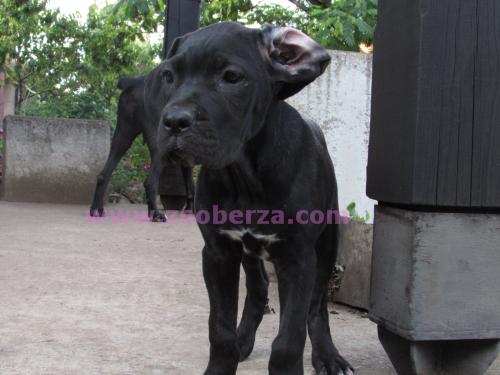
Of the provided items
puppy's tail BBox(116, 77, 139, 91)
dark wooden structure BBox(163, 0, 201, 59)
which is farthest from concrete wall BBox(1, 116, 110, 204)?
dark wooden structure BBox(163, 0, 201, 59)

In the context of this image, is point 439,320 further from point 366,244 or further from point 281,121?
point 366,244

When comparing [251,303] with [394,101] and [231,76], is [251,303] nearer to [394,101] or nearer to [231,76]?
[394,101]

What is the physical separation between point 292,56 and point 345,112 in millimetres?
2684

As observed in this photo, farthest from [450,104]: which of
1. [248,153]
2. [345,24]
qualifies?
[345,24]

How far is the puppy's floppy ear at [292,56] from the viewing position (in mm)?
2389

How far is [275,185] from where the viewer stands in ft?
8.25

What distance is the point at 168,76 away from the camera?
7.77 ft

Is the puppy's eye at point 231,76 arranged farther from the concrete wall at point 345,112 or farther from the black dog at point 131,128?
the black dog at point 131,128

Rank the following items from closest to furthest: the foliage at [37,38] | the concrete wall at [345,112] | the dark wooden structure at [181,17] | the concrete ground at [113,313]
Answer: the concrete ground at [113,313], the concrete wall at [345,112], the dark wooden structure at [181,17], the foliage at [37,38]

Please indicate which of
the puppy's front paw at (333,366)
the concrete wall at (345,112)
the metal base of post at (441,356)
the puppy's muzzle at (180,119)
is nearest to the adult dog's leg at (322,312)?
the puppy's front paw at (333,366)

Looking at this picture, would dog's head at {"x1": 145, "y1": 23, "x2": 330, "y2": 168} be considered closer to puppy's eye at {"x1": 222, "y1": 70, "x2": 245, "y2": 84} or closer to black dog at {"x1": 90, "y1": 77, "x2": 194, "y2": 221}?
puppy's eye at {"x1": 222, "y1": 70, "x2": 245, "y2": 84}

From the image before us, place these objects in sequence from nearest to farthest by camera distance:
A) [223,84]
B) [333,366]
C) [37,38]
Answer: [223,84] → [333,366] → [37,38]

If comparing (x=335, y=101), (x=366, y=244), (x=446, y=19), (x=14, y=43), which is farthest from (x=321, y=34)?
(x=14, y=43)

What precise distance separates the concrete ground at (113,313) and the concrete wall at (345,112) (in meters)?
1.10
